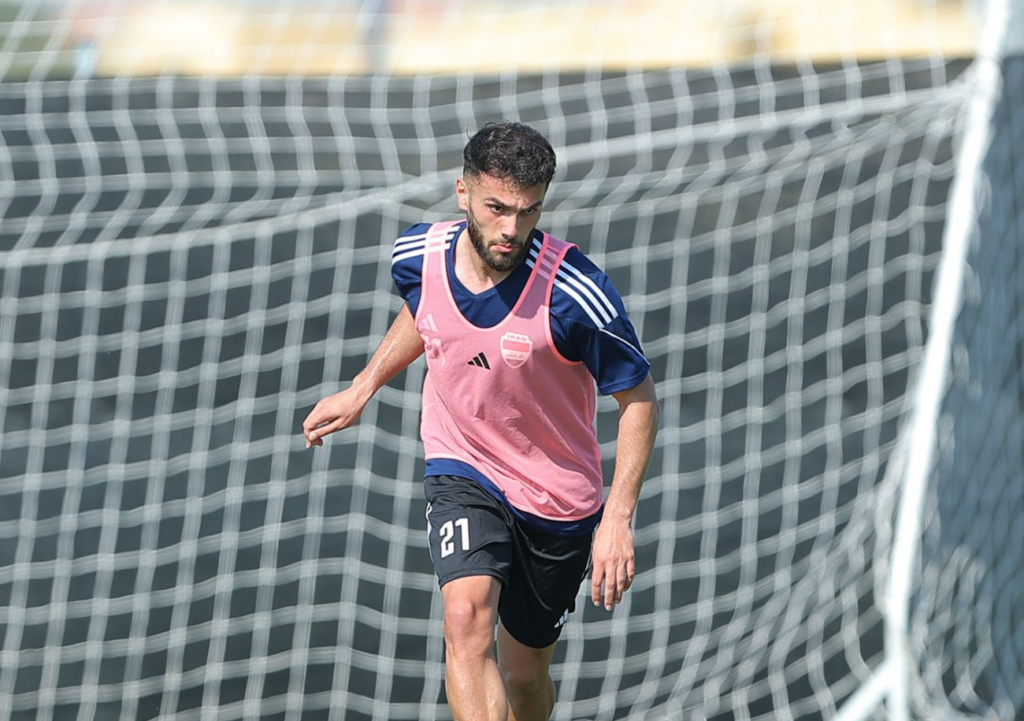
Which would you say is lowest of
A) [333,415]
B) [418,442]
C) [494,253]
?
[418,442]

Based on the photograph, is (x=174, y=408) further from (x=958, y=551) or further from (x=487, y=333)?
(x=487, y=333)

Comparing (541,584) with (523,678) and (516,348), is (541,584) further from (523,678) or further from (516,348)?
(516,348)

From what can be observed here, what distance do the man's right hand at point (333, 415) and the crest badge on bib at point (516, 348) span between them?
1.41 ft

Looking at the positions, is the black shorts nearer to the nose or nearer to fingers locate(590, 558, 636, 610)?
fingers locate(590, 558, 636, 610)

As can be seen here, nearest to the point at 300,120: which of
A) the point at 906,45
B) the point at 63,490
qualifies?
the point at 63,490

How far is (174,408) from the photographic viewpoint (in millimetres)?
10859

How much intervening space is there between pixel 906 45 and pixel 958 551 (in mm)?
4129

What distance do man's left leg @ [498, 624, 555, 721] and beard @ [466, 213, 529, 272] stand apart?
1.17 metres

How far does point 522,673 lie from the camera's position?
413cm

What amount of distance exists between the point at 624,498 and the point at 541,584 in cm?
60

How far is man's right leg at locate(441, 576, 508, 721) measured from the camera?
3434 millimetres

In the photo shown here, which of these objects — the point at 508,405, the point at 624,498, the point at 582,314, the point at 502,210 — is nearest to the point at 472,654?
the point at 624,498

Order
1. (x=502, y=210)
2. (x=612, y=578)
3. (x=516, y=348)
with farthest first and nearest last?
(x=516, y=348) → (x=502, y=210) → (x=612, y=578)

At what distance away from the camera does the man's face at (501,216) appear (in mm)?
3434
